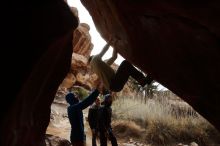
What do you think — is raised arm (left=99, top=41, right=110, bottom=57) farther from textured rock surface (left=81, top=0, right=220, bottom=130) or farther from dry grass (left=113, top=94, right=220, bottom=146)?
dry grass (left=113, top=94, right=220, bottom=146)

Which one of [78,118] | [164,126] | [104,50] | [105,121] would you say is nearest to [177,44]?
[104,50]

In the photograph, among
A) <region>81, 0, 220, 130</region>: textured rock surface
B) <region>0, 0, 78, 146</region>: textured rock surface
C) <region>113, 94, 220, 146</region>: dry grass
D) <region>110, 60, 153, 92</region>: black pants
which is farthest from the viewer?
<region>113, 94, 220, 146</region>: dry grass

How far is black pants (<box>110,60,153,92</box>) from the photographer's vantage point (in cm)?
714

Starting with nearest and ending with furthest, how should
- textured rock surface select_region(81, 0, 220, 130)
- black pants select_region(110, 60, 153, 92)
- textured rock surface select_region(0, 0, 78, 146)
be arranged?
textured rock surface select_region(0, 0, 78, 146), textured rock surface select_region(81, 0, 220, 130), black pants select_region(110, 60, 153, 92)

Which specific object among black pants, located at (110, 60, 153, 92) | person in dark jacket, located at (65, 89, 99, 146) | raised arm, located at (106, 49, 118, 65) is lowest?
person in dark jacket, located at (65, 89, 99, 146)

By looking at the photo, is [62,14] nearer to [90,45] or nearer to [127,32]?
[127,32]

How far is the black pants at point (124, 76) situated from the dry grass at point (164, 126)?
496cm

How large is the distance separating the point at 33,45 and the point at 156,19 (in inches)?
104

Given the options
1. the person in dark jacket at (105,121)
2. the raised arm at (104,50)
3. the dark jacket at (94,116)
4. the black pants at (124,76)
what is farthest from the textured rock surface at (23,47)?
the dark jacket at (94,116)

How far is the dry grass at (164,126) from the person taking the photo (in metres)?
12.1

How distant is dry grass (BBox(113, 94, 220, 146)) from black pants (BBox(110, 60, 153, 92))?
4962 mm

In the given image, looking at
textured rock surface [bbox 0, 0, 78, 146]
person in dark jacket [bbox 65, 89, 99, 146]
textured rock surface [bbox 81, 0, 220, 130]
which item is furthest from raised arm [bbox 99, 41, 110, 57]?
textured rock surface [bbox 0, 0, 78, 146]

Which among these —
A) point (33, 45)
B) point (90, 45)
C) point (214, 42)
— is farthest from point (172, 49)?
point (90, 45)

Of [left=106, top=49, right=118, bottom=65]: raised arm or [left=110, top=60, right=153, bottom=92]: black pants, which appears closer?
[left=110, top=60, right=153, bottom=92]: black pants
